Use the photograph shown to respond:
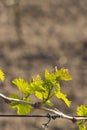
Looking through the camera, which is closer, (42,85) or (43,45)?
(42,85)

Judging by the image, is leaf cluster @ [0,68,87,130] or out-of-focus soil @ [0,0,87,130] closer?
leaf cluster @ [0,68,87,130]

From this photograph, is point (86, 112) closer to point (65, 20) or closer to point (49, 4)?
point (65, 20)

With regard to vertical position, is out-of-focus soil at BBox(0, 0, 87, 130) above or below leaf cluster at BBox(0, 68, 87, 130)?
above

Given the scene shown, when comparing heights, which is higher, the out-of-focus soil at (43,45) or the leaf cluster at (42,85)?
the out-of-focus soil at (43,45)

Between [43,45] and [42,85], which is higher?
[43,45]

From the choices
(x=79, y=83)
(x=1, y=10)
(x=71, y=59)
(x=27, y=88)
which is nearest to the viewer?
(x=27, y=88)

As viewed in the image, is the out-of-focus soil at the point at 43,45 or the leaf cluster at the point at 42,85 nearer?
the leaf cluster at the point at 42,85

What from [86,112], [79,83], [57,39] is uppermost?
[57,39]

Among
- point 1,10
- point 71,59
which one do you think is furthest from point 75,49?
point 1,10
